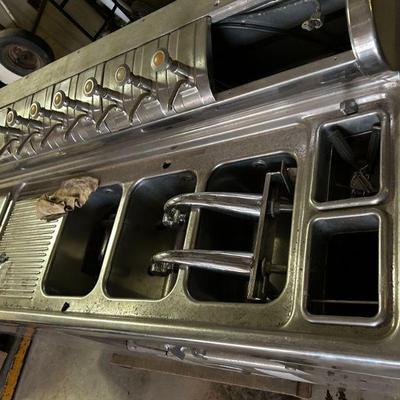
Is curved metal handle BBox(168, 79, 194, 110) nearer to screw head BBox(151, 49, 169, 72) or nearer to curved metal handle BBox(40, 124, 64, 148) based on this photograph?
screw head BBox(151, 49, 169, 72)

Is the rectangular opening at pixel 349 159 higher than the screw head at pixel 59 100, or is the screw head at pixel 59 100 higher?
the screw head at pixel 59 100

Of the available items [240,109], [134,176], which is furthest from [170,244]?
[240,109]

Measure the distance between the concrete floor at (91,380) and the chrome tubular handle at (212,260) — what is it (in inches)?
31.2

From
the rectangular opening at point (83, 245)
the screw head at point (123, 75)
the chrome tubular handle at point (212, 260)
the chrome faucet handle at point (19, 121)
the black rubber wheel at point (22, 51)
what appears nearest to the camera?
the chrome tubular handle at point (212, 260)

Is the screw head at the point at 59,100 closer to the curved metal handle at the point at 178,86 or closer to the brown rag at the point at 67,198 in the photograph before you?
the brown rag at the point at 67,198

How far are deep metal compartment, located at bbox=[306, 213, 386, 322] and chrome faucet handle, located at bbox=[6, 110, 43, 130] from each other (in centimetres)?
126

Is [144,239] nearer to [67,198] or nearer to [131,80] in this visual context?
[67,198]

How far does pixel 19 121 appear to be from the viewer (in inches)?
66.4

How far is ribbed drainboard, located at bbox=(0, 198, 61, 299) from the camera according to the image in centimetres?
139

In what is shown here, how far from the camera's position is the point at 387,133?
84 cm

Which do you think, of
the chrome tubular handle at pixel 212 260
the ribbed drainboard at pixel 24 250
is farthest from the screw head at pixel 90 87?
the chrome tubular handle at pixel 212 260

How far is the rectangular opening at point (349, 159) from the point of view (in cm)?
91

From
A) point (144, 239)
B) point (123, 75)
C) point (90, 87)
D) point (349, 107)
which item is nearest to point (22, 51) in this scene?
point (90, 87)

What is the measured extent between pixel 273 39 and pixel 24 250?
1.12 m
